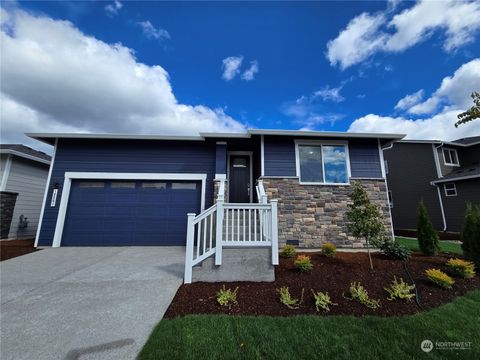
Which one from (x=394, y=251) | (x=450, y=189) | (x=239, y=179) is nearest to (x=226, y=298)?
(x=394, y=251)

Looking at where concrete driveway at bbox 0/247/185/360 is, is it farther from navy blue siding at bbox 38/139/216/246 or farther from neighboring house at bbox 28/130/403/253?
navy blue siding at bbox 38/139/216/246

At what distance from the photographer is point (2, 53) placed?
24.3ft

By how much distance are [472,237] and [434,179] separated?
417 inches

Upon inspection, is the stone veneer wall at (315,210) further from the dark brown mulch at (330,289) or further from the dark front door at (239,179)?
the dark brown mulch at (330,289)

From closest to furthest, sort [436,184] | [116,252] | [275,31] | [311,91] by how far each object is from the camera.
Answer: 1. [116,252]
2. [275,31]
3. [311,91]
4. [436,184]

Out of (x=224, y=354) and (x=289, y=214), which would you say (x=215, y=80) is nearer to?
(x=289, y=214)

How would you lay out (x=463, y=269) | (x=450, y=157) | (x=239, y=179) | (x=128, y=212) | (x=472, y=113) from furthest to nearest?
1. (x=450, y=157)
2. (x=239, y=179)
3. (x=128, y=212)
4. (x=463, y=269)
5. (x=472, y=113)

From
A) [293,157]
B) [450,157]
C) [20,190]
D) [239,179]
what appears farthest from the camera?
[450,157]

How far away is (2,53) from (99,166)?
16.6ft

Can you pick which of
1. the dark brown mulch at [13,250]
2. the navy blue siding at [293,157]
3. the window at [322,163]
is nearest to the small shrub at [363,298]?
the window at [322,163]

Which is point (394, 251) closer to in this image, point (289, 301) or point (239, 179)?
point (289, 301)

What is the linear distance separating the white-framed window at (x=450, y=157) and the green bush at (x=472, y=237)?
1146cm

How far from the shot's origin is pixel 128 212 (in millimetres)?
7883

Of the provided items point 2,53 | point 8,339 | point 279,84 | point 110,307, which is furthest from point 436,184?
point 2,53
